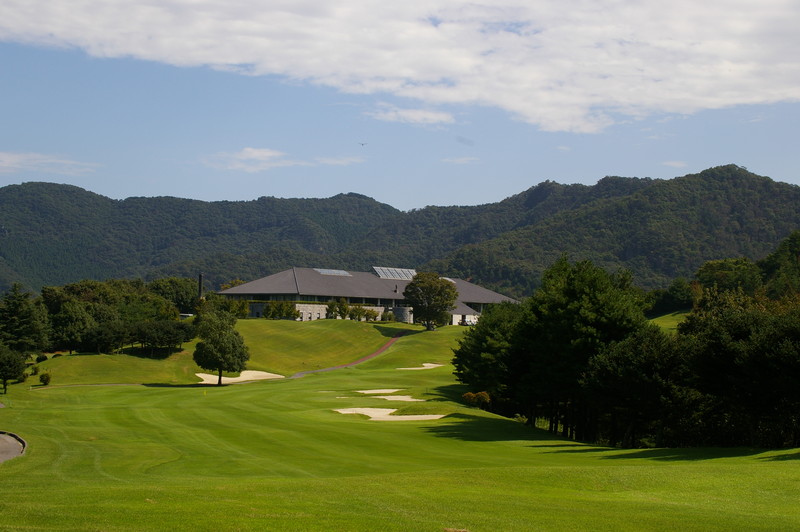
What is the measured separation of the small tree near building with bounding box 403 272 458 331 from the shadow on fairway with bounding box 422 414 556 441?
70632mm

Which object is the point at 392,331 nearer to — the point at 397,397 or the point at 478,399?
the point at 397,397

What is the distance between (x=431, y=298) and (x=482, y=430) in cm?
7704

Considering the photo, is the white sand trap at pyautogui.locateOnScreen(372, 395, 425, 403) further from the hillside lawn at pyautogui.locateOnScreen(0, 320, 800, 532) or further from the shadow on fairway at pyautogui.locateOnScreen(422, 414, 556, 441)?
the shadow on fairway at pyautogui.locateOnScreen(422, 414, 556, 441)

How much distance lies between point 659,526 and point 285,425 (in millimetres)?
26650

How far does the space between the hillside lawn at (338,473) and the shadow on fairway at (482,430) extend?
0.44ft

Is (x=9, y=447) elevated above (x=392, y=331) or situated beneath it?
situated beneath

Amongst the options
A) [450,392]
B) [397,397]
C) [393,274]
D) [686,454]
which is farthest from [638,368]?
[393,274]

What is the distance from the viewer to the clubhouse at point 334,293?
122875 mm

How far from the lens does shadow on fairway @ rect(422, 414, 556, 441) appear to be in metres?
35.8

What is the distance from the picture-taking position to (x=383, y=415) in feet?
150

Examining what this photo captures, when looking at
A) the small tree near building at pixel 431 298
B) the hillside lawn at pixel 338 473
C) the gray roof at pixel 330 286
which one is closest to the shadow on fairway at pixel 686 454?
the hillside lawn at pixel 338 473

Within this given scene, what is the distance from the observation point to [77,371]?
7125 centimetres

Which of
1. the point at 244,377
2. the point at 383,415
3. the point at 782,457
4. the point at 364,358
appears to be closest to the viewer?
the point at 782,457

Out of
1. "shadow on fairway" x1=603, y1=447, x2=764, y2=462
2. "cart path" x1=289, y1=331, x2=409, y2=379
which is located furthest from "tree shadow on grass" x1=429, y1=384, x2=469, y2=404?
"shadow on fairway" x1=603, y1=447, x2=764, y2=462
